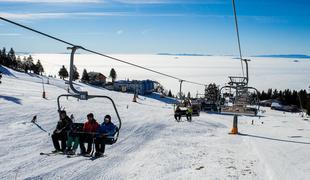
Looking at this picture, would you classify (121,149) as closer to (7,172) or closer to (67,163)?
(67,163)

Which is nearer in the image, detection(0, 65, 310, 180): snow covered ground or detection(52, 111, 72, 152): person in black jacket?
detection(52, 111, 72, 152): person in black jacket

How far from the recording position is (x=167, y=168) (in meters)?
20.3

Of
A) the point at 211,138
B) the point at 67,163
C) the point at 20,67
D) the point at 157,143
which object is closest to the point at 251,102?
the point at 211,138

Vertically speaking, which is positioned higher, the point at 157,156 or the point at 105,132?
the point at 105,132

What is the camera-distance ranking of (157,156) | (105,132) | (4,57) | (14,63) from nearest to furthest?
(105,132), (157,156), (4,57), (14,63)

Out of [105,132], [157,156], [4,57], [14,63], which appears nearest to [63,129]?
[105,132]

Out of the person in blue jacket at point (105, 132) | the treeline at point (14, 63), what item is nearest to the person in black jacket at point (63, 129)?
the person in blue jacket at point (105, 132)

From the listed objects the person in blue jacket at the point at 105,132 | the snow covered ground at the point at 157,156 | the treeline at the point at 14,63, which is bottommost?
the snow covered ground at the point at 157,156

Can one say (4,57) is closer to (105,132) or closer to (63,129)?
(63,129)

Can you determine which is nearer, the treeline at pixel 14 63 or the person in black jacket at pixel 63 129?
the person in black jacket at pixel 63 129

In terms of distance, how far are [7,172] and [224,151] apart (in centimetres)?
1489

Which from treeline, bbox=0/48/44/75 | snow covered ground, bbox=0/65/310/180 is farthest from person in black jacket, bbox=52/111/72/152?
treeline, bbox=0/48/44/75

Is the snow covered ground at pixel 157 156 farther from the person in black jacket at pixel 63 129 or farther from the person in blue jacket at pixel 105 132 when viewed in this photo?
the person in blue jacket at pixel 105 132

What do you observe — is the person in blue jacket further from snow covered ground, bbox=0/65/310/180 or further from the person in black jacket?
snow covered ground, bbox=0/65/310/180
